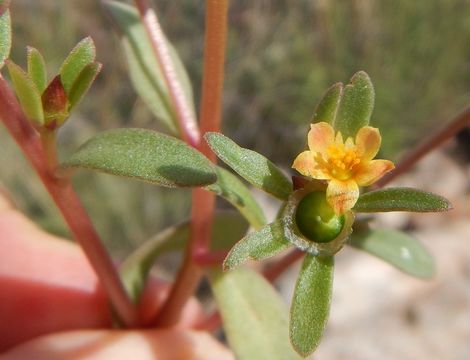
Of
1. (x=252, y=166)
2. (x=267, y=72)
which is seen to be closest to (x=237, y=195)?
(x=252, y=166)

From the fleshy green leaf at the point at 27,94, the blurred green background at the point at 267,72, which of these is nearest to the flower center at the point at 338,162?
the fleshy green leaf at the point at 27,94

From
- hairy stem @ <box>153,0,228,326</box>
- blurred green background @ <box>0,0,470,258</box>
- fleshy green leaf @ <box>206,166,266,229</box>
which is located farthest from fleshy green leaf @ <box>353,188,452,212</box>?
blurred green background @ <box>0,0,470,258</box>

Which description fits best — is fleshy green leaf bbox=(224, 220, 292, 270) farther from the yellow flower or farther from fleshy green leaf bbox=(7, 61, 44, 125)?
fleshy green leaf bbox=(7, 61, 44, 125)

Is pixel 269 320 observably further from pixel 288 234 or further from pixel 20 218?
pixel 20 218

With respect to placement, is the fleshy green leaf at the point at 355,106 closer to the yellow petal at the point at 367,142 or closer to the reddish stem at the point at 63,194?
the yellow petal at the point at 367,142

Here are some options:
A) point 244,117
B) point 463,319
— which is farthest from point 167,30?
point 463,319

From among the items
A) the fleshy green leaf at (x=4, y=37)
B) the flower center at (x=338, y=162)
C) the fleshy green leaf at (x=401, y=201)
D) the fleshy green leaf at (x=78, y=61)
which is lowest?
the fleshy green leaf at (x=401, y=201)

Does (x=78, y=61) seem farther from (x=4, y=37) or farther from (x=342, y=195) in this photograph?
(x=342, y=195)
